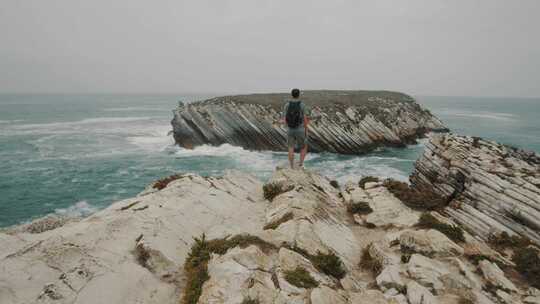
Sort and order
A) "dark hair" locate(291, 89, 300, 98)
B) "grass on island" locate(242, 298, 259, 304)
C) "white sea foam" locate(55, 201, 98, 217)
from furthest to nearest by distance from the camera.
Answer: "white sea foam" locate(55, 201, 98, 217), "dark hair" locate(291, 89, 300, 98), "grass on island" locate(242, 298, 259, 304)

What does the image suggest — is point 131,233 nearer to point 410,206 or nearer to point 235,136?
point 410,206

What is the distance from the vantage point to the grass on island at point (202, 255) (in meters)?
6.89

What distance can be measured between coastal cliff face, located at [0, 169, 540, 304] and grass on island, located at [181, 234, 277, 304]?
0.12 ft

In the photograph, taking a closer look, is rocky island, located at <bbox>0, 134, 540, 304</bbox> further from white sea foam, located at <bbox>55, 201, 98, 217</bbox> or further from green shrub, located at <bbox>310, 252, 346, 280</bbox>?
white sea foam, located at <bbox>55, 201, 98, 217</bbox>

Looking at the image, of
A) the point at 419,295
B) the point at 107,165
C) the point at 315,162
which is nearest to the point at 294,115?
the point at 419,295

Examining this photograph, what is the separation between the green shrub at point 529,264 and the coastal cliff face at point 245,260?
387 mm

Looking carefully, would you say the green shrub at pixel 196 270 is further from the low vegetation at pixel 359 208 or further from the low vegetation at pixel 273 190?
the low vegetation at pixel 359 208

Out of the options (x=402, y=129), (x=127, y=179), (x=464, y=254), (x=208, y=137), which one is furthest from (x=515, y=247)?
(x=402, y=129)

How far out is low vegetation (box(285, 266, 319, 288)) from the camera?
6.75m

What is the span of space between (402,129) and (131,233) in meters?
62.3

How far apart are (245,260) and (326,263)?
2.37 m

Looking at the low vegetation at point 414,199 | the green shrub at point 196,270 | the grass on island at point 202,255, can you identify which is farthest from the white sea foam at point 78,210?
the low vegetation at point 414,199

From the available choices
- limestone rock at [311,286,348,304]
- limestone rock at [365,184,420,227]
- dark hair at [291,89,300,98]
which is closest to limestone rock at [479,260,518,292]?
limestone rock at [365,184,420,227]

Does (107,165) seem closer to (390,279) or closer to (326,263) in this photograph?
(326,263)
